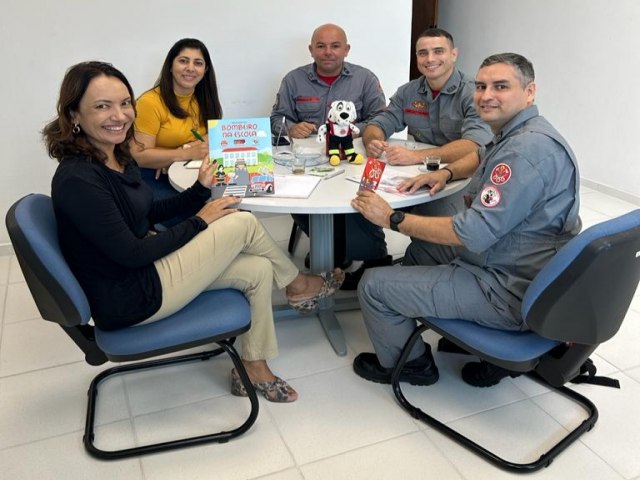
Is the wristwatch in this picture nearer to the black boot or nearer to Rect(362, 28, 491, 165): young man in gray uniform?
Rect(362, 28, 491, 165): young man in gray uniform

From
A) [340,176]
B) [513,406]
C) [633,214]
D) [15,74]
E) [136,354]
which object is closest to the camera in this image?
[633,214]

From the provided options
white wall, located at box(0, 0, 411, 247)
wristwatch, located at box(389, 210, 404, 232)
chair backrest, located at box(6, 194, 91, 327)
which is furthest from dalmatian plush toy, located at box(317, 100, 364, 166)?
white wall, located at box(0, 0, 411, 247)

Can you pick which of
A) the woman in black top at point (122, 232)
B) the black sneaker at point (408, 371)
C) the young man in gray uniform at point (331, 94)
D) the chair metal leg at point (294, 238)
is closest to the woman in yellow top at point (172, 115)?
the young man in gray uniform at point (331, 94)

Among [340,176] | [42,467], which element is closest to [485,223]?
[340,176]

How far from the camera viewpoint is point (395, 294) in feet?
5.88

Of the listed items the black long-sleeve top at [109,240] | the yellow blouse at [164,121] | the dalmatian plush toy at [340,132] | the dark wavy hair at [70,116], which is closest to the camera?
the black long-sleeve top at [109,240]

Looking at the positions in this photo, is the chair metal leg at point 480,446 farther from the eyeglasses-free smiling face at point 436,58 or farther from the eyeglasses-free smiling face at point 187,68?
the eyeglasses-free smiling face at point 187,68

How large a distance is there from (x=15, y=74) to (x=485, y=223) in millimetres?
2711

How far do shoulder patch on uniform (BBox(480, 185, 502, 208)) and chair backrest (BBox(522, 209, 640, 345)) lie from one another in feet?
0.81

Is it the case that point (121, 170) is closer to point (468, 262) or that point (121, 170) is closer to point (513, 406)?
point (468, 262)

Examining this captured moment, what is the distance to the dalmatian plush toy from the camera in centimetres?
223

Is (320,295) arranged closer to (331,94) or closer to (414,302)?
(414,302)

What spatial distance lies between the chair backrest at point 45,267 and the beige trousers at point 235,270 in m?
0.22

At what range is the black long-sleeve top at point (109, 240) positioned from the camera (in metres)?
1.45
